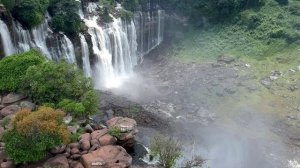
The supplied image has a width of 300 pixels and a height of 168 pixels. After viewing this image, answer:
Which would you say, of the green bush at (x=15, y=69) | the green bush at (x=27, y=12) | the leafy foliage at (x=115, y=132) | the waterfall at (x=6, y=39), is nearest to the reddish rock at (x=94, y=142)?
the leafy foliage at (x=115, y=132)

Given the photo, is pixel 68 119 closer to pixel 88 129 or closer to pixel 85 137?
pixel 88 129

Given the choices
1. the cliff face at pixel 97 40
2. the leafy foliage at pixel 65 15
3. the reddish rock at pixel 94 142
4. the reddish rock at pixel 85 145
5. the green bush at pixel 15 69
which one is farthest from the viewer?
the leafy foliage at pixel 65 15

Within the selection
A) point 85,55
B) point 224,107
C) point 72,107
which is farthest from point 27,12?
point 224,107

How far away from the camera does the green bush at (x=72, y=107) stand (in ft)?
111

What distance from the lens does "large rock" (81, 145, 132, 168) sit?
2991 centimetres

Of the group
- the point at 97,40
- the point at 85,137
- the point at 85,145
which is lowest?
the point at 85,145

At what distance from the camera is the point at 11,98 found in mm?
35156

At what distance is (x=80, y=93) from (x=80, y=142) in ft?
19.0

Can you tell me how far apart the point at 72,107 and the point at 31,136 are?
6.23 metres

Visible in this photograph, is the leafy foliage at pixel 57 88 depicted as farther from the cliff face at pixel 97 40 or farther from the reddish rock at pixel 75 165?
the cliff face at pixel 97 40

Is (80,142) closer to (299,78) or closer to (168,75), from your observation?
(168,75)

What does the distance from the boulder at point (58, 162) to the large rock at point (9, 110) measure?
6.67 metres

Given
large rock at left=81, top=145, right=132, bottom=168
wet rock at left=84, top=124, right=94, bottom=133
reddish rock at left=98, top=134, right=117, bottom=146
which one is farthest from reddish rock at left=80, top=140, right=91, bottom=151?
wet rock at left=84, top=124, right=94, bottom=133

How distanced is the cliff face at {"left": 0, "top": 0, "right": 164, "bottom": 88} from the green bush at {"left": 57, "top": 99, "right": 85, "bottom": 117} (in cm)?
1232
